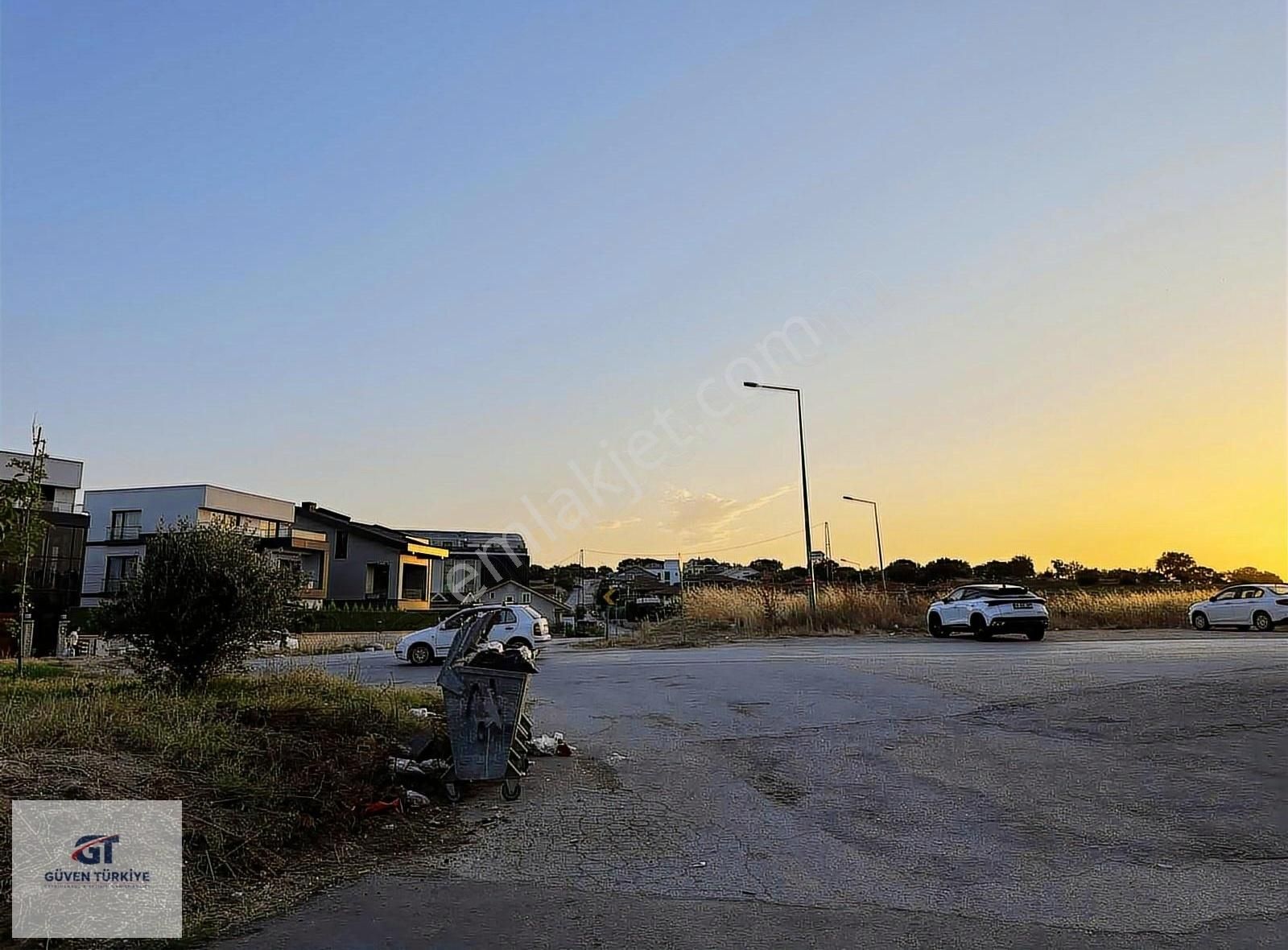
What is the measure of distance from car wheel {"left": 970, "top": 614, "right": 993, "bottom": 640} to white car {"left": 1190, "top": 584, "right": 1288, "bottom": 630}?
988 cm

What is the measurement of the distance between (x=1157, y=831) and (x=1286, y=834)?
2.93 feet

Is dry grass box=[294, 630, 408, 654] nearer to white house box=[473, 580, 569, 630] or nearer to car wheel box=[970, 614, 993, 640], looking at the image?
car wheel box=[970, 614, 993, 640]

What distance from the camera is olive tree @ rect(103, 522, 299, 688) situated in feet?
40.4

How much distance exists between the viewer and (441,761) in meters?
9.04

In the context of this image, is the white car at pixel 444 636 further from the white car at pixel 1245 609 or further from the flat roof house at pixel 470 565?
the flat roof house at pixel 470 565

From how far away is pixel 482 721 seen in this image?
884 centimetres

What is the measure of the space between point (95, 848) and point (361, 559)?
6423cm

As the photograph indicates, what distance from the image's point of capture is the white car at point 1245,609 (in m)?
31.2

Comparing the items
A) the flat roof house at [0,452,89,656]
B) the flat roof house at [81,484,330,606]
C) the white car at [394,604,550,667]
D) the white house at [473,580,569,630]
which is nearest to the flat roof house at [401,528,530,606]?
the white house at [473,580,569,630]

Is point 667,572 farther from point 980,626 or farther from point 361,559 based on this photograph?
point 980,626

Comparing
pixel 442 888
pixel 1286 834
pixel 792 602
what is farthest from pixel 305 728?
pixel 792 602

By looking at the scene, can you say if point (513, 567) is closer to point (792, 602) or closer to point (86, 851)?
point (792, 602)

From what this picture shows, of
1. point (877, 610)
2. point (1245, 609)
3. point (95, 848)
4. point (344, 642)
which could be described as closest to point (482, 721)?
point (95, 848)

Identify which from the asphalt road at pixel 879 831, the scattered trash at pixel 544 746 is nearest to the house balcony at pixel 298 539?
the asphalt road at pixel 879 831
